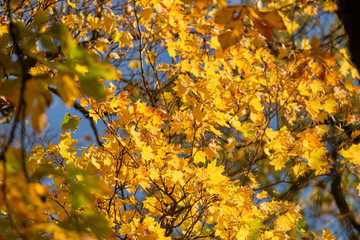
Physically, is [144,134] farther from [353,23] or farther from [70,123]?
[353,23]

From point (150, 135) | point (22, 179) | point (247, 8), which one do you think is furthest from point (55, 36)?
point (150, 135)

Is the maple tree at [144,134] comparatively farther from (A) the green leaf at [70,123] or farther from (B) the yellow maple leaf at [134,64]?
(B) the yellow maple leaf at [134,64]

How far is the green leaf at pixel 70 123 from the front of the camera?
235 cm

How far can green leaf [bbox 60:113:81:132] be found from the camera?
235 centimetres

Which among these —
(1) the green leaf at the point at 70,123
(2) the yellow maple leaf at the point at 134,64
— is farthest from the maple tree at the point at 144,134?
(2) the yellow maple leaf at the point at 134,64

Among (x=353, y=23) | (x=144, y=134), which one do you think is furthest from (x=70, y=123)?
(x=353, y=23)

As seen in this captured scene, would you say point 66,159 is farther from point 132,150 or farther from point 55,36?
point 55,36

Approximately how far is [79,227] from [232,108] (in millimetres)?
2175

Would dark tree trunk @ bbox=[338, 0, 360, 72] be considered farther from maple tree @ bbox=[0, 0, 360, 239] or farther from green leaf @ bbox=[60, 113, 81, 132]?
green leaf @ bbox=[60, 113, 81, 132]

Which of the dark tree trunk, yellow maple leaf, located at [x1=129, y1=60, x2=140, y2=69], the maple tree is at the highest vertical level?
yellow maple leaf, located at [x1=129, y1=60, x2=140, y2=69]

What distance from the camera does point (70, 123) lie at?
2.36 meters

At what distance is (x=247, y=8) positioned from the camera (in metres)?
0.96

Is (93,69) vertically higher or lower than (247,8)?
lower

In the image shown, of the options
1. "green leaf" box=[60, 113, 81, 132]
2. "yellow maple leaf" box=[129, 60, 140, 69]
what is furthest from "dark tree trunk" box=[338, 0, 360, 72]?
"yellow maple leaf" box=[129, 60, 140, 69]
